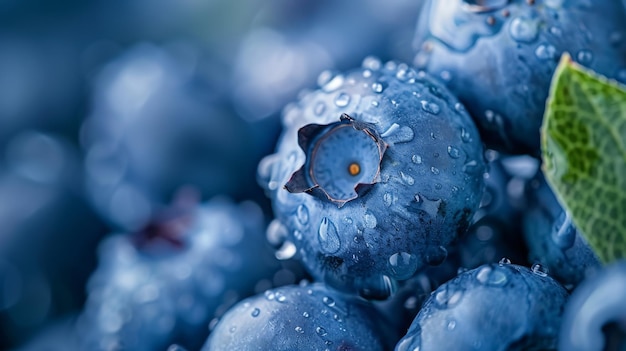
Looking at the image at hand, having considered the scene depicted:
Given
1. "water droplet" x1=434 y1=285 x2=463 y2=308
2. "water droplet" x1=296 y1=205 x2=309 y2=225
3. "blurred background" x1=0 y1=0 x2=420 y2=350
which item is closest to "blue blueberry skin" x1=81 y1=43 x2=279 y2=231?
"blurred background" x1=0 y1=0 x2=420 y2=350

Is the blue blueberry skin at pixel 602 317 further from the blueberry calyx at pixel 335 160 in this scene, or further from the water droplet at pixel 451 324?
the blueberry calyx at pixel 335 160

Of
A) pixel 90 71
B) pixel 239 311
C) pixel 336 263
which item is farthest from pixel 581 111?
pixel 90 71

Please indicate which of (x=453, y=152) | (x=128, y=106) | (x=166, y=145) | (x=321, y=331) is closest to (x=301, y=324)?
(x=321, y=331)

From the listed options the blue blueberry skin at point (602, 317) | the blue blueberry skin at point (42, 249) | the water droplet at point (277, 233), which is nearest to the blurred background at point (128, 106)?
the blue blueberry skin at point (42, 249)

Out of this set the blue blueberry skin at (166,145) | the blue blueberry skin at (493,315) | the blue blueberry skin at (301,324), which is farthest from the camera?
the blue blueberry skin at (166,145)

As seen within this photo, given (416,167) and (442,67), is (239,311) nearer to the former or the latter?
(416,167)
